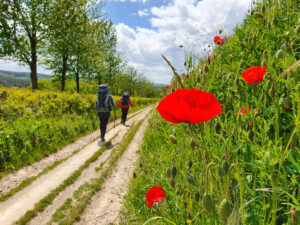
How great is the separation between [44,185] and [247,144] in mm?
4619

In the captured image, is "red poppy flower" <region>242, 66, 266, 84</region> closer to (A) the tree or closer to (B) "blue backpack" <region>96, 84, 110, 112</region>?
(B) "blue backpack" <region>96, 84, 110, 112</region>

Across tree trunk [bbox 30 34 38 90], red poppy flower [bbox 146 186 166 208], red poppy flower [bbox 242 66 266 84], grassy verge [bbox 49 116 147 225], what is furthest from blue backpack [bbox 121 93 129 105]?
red poppy flower [bbox 242 66 266 84]

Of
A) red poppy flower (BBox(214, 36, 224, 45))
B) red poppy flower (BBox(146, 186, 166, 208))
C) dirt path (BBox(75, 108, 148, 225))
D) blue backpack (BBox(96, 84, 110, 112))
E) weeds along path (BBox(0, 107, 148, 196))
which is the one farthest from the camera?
blue backpack (BBox(96, 84, 110, 112))

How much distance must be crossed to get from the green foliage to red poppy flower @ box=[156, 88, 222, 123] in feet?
0.26

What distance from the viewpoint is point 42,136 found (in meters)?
6.76

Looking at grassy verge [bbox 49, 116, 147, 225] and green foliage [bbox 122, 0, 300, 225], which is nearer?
green foliage [bbox 122, 0, 300, 225]

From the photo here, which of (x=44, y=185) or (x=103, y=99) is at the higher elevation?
(x=103, y=99)

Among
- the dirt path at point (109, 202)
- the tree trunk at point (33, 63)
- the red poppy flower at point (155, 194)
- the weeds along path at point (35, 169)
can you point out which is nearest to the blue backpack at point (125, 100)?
the weeds along path at point (35, 169)

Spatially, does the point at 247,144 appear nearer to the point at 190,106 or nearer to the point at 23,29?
the point at 190,106

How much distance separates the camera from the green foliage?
2.90ft

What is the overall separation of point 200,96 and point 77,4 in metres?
18.4

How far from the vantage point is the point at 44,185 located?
14.6 ft

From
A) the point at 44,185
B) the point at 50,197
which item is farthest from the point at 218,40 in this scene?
the point at 44,185

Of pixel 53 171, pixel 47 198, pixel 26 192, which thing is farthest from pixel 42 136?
pixel 47 198
